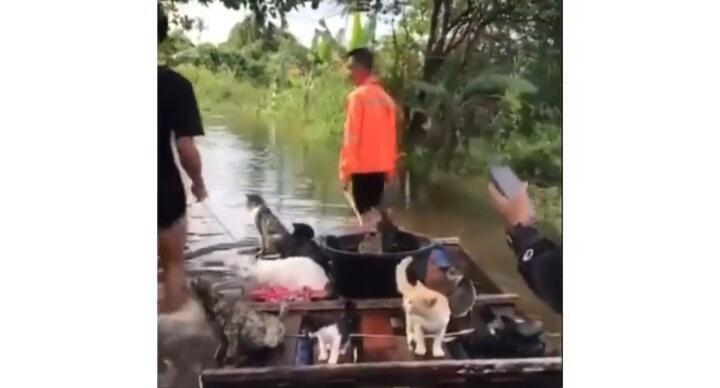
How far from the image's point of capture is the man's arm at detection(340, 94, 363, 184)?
1178mm

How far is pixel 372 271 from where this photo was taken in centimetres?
118

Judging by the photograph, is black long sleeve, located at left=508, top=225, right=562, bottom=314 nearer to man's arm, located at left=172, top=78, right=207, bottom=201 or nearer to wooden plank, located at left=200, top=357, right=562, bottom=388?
wooden plank, located at left=200, top=357, right=562, bottom=388

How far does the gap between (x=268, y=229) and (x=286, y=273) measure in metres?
0.06

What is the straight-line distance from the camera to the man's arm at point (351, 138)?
1.18m

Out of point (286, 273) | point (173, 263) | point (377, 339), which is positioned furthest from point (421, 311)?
point (173, 263)

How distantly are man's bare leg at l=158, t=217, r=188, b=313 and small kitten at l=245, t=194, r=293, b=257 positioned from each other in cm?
8

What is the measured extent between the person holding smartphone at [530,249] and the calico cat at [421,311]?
110 mm

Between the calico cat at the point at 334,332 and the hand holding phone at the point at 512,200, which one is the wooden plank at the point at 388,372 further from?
the hand holding phone at the point at 512,200

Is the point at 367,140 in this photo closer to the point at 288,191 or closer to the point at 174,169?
the point at 288,191

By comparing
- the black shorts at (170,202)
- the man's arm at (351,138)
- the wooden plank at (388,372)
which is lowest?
the wooden plank at (388,372)

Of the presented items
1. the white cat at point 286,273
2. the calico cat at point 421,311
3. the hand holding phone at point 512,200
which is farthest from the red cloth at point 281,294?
the hand holding phone at point 512,200

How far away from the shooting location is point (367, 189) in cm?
118
